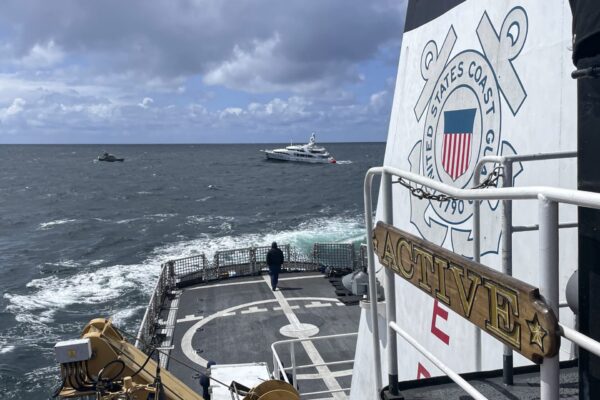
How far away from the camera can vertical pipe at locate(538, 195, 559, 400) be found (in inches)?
82.6

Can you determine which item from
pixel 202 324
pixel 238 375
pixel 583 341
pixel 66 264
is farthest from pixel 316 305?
pixel 66 264

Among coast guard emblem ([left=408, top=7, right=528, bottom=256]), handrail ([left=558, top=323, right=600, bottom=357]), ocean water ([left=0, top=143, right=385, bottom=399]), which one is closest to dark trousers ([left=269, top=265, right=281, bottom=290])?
ocean water ([left=0, top=143, right=385, bottom=399])

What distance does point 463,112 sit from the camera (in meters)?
6.86

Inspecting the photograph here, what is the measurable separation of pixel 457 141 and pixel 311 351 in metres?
10.3

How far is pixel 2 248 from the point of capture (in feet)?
152

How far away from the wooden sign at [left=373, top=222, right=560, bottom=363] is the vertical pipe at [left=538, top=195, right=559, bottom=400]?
43 mm

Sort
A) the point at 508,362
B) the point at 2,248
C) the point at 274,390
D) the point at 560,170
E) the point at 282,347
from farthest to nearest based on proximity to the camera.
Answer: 1. the point at 2,248
2. the point at 282,347
3. the point at 274,390
4. the point at 560,170
5. the point at 508,362

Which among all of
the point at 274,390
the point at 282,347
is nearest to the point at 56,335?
the point at 282,347

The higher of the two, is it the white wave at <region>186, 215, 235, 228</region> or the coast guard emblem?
the coast guard emblem

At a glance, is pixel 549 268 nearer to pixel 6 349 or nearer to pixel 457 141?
pixel 457 141

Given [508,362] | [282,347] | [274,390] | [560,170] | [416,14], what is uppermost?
[416,14]

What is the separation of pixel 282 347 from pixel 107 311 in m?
15.0

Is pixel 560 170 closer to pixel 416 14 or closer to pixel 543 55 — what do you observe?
pixel 543 55

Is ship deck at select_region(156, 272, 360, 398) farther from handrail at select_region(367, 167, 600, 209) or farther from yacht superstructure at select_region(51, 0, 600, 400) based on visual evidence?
handrail at select_region(367, 167, 600, 209)
